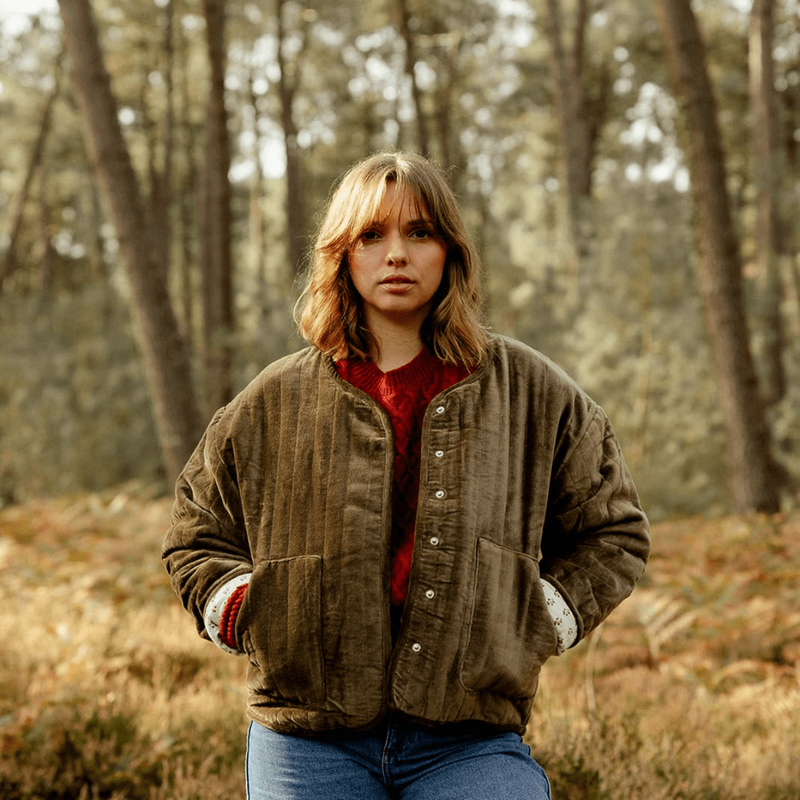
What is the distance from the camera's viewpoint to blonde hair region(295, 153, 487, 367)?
6.88 ft

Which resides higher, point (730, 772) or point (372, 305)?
point (372, 305)

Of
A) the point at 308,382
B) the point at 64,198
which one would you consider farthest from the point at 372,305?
the point at 64,198

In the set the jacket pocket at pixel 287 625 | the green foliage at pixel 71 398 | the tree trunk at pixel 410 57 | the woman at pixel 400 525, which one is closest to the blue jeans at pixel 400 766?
the woman at pixel 400 525

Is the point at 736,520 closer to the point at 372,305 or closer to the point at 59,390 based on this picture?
the point at 372,305

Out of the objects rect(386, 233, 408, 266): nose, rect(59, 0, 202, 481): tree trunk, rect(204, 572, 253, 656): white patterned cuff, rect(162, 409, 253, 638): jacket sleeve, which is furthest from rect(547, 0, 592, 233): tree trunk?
rect(204, 572, 253, 656): white patterned cuff

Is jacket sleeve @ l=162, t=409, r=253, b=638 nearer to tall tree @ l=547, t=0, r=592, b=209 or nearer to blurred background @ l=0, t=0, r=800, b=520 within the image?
blurred background @ l=0, t=0, r=800, b=520

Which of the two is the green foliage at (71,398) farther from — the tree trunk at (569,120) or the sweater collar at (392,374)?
the sweater collar at (392,374)

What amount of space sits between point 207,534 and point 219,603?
193 millimetres

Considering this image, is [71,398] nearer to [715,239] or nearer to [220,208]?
[220,208]

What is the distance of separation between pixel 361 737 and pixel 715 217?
25.4ft

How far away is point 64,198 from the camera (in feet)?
95.6

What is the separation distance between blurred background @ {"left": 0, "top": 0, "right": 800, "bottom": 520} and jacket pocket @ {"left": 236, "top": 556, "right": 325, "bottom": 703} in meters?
1.09

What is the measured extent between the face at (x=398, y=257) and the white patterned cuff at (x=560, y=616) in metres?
0.72

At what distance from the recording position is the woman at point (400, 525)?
1944mm
